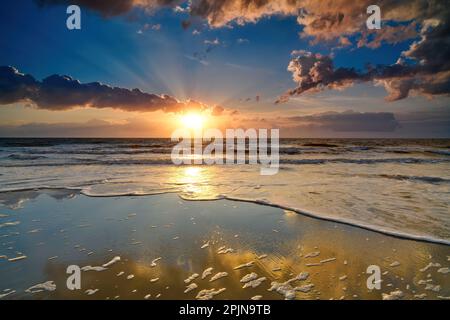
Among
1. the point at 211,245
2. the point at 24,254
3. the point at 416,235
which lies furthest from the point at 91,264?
the point at 416,235

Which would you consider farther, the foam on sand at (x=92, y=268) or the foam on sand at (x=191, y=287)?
the foam on sand at (x=92, y=268)

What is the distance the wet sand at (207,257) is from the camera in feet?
10.5

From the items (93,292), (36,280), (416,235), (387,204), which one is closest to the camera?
(93,292)

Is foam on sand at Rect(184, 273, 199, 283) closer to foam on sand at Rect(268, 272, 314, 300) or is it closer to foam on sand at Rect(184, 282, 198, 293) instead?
foam on sand at Rect(184, 282, 198, 293)

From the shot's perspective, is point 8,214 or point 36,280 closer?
point 36,280

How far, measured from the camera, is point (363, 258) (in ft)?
13.0

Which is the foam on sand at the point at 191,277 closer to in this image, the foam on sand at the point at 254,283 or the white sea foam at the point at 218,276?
the white sea foam at the point at 218,276

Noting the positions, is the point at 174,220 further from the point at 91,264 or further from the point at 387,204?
the point at 387,204

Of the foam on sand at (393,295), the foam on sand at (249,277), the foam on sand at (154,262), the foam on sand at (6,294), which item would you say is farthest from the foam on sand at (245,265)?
the foam on sand at (6,294)

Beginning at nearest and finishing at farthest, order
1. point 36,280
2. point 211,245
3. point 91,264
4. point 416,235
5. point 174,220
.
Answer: point 36,280
point 91,264
point 211,245
point 416,235
point 174,220

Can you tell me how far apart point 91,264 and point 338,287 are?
339 centimetres

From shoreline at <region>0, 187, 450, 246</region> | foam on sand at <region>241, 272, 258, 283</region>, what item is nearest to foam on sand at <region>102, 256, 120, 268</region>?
foam on sand at <region>241, 272, 258, 283</region>

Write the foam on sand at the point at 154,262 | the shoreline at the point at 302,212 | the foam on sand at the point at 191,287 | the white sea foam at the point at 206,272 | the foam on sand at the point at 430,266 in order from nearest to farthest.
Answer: the foam on sand at the point at 191,287
the white sea foam at the point at 206,272
the foam on sand at the point at 430,266
the foam on sand at the point at 154,262
the shoreline at the point at 302,212

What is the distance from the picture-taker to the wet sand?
319 cm
